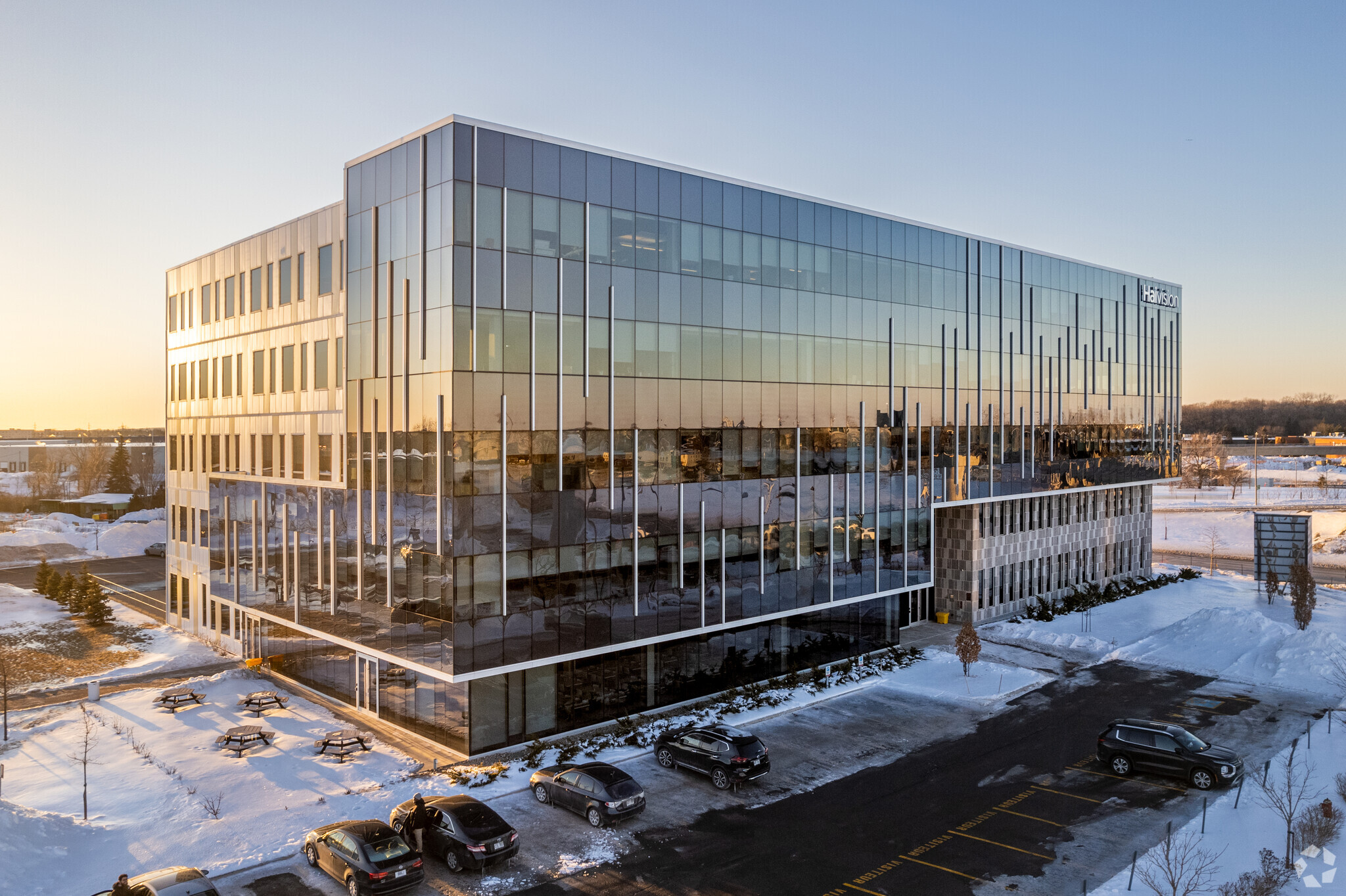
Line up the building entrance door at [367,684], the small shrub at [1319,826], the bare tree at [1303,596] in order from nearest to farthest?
the small shrub at [1319,826] < the building entrance door at [367,684] < the bare tree at [1303,596]

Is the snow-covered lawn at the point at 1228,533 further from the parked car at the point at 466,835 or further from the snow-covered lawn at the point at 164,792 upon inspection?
the snow-covered lawn at the point at 164,792

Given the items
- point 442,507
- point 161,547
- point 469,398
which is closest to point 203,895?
point 442,507

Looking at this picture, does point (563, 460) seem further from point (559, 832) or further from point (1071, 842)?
point (1071, 842)

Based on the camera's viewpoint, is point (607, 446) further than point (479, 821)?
Yes

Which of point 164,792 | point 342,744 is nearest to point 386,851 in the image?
point 342,744

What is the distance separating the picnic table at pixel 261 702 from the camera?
33875mm

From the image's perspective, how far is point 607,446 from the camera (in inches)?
1190

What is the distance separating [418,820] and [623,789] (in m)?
5.38

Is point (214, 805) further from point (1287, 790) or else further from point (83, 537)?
point (83, 537)

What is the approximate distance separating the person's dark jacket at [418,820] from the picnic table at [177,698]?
59.0 ft

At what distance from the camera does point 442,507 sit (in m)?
26.8

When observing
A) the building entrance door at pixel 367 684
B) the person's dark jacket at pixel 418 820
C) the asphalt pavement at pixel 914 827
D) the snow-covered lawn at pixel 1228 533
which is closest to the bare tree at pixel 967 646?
the asphalt pavement at pixel 914 827

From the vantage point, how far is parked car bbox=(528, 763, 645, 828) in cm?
2280

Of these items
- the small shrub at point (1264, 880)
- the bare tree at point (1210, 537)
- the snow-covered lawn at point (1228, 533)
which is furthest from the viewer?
the bare tree at point (1210, 537)
